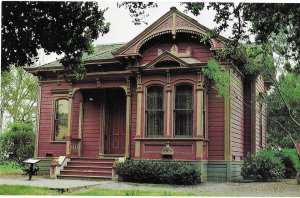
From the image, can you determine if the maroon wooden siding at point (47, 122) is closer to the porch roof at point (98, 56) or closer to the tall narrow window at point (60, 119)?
the tall narrow window at point (60, 119)

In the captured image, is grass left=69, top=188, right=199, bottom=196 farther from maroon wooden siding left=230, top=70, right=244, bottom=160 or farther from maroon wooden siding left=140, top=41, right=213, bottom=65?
maroon wooden siding left=140, top=41, right=213, bottom=65

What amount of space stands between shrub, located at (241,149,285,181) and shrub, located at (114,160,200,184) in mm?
1912

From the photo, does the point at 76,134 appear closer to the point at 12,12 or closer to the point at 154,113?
the point at 154,113

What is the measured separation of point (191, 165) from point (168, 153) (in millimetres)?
796

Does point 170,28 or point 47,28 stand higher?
point 170,28

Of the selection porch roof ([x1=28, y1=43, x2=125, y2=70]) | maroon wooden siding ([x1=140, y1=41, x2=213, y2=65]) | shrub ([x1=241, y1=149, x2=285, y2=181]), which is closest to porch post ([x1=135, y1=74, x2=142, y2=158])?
maroon wooden siding ([x1=140, y1=41, x2=213, y2=65])

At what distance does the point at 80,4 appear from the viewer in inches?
404

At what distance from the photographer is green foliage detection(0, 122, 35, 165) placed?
15.3 metres

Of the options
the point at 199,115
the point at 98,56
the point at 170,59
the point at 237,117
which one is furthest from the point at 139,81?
the point at 237,117

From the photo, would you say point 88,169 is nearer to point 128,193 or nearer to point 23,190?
point 23,190

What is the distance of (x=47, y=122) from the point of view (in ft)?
50.6

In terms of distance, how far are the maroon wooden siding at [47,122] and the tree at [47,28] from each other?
474 centimetres

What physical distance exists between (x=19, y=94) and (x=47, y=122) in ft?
A: 6.25

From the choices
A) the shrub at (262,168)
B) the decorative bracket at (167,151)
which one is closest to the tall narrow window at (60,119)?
the decorative bracket at (167,151)
